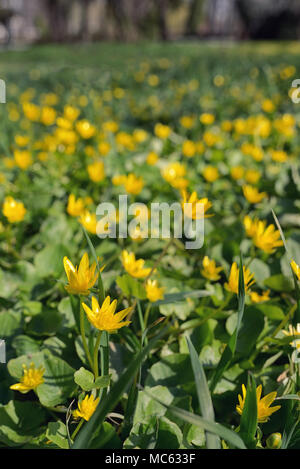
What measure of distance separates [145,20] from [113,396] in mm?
27341

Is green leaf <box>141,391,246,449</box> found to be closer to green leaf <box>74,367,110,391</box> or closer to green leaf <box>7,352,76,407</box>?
green leaf <box>74,367,110,391</box>

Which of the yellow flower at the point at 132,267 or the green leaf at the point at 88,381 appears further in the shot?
the yellow flower at the point at 132,267

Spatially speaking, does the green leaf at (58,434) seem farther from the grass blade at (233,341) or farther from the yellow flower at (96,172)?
the yellow flower at (96,172)

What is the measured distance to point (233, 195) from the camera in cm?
204

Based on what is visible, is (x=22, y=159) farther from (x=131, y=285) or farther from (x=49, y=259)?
(x=131, y=285)

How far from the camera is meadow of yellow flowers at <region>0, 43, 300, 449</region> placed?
0.87 m

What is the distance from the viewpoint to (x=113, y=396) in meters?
0.69

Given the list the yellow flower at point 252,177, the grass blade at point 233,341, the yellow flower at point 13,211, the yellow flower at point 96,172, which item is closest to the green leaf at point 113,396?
the grass blade at point 233,341

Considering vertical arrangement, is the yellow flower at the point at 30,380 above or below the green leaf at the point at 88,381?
below

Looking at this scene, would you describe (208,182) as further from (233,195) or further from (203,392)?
(203,392)

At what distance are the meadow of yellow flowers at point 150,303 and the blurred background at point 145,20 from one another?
23.1m

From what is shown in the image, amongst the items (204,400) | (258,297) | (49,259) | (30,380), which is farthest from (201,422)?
(49,259)

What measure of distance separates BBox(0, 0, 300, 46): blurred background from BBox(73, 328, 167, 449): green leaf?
24570 mm

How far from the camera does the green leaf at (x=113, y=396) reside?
68cm
